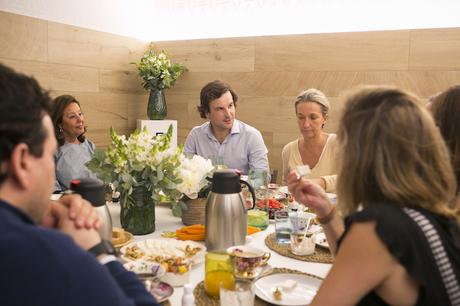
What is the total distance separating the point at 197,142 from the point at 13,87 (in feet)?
8.78

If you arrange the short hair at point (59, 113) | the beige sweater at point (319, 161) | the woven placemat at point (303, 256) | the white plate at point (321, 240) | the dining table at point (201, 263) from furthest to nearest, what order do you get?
the short hair at point (59, 113) < the beige sweater at point (319, 161) < the white plate at point (321, 240) < the woven placemat at point (303, 256) < the dining table at point (201, 263)

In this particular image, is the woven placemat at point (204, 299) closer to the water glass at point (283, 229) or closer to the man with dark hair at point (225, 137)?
the water glass at point (283, 229)

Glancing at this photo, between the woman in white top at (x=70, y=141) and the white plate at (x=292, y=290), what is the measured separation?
77.4 inches

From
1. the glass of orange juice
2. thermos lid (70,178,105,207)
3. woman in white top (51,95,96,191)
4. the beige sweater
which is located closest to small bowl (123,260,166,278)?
the glass of orange juice

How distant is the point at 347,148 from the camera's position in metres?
1.01

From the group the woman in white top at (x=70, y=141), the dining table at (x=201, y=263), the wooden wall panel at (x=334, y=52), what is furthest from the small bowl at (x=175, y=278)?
the wooden wall panel at (x=334, y=52)

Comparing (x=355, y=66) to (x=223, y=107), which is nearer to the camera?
(x=223, y=107)

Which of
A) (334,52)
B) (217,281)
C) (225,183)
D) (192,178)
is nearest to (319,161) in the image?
(334,52)

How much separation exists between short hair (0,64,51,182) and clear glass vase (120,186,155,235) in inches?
36.5

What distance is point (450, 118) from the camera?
1496mm

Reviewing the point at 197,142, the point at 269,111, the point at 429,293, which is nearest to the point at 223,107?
the point at 197,142

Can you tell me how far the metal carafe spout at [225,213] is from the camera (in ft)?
4.83

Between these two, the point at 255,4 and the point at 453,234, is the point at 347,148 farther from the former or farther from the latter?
the point at 255,4

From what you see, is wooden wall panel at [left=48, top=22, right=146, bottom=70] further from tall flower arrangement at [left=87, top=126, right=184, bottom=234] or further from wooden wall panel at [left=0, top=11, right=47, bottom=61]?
tall flower arrangement at [left=87, top=126, right=184, bottom=234]
